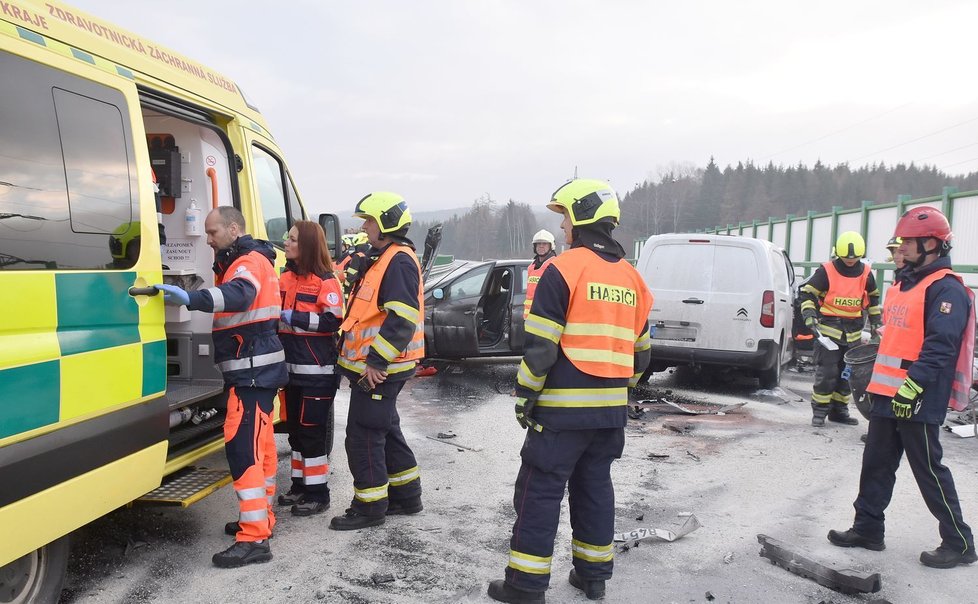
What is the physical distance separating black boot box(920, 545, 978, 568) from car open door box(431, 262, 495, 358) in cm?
558

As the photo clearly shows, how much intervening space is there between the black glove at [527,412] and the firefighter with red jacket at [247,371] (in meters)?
1.33

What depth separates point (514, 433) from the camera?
649cm

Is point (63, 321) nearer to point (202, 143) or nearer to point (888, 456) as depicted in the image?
point (202, 143)

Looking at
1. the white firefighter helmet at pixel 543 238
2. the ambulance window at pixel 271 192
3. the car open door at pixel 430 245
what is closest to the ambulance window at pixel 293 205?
the ambulance window at pixel 271 192

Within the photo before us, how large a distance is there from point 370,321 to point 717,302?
16.7 feet

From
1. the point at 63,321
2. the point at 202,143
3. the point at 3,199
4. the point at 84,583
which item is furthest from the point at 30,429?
the point at 202,143

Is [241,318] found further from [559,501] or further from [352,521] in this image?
[559,501]

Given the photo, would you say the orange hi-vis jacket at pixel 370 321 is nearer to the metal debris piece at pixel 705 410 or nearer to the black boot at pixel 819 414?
the metal debris piece at pixel 705 410

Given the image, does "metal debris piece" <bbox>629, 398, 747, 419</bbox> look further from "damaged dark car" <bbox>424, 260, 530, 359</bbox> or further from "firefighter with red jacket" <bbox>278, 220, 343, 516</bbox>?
"firefighter with red jacket" <bbox>278, 220, 343, 516</bbox>

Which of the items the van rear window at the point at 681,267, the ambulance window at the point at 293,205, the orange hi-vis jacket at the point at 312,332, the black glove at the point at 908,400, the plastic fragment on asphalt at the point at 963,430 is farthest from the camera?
the van rear window at the point at 681,267

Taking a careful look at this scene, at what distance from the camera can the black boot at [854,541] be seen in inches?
158

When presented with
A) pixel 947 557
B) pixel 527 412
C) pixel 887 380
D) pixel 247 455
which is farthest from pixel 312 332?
pixel 947 557

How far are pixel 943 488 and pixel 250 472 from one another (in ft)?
11.8

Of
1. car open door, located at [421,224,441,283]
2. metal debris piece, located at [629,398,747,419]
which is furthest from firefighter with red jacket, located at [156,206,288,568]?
car open door, located at [421,224,441,283]
